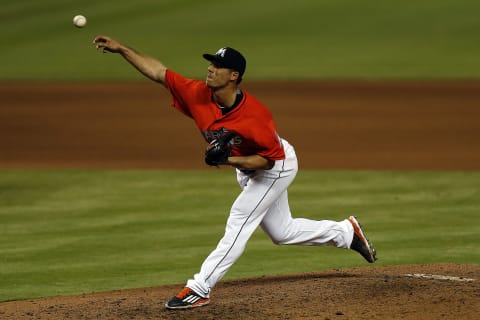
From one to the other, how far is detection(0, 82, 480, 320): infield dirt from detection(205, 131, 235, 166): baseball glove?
3.61 feet

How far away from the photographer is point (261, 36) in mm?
32688

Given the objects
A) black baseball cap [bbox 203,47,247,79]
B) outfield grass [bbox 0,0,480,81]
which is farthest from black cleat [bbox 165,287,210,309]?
outfield grass [bbox 0,0,480,81]

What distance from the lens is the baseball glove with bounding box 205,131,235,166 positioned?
23.5 ft

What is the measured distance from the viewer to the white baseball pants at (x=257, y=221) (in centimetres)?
750

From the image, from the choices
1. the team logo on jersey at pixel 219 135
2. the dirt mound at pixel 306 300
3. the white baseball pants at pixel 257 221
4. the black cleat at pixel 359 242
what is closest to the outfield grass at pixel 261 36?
the black cleat at pixel 359 242

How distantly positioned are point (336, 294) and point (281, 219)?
2.57 feet

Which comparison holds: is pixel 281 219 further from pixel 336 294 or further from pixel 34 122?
pixel 34 122

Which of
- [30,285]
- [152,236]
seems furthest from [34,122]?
[30,285]

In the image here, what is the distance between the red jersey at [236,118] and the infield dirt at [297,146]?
1.16 meters

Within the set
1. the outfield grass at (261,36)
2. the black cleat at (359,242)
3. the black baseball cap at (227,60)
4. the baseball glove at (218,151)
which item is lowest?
the black cleat at (359,242)

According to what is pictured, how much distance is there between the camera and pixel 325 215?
11.8 metres

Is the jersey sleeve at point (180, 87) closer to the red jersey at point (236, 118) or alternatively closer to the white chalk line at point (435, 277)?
the red jersey at point (236, 118)

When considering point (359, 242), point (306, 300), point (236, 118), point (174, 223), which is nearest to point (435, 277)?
point (359, 242)

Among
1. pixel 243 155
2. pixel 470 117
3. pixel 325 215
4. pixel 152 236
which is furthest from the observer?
pixel 470 117
